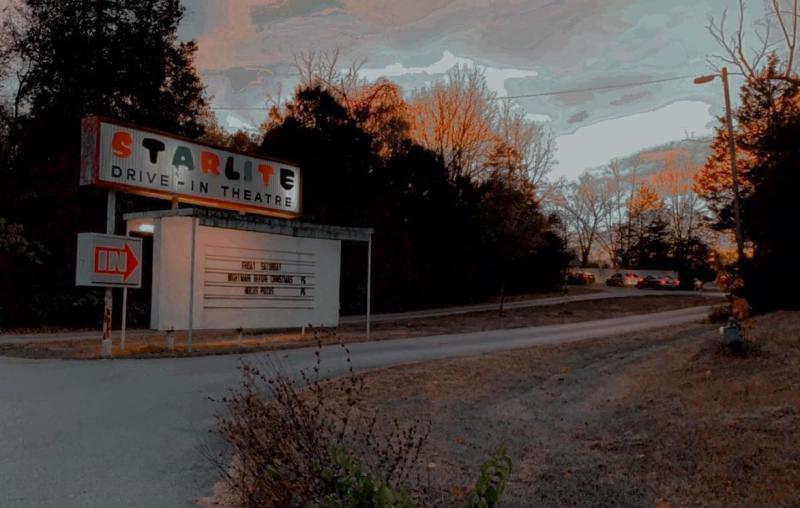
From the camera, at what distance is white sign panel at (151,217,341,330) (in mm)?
15477

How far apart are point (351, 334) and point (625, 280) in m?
45.1

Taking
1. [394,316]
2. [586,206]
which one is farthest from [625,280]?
[394,316]

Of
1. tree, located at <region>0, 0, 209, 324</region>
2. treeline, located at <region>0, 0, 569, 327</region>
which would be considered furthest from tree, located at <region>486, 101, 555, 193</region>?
tree, located at <region>0, 0, 209, 324</region>

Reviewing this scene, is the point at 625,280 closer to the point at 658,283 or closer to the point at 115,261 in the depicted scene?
the point at 658,283

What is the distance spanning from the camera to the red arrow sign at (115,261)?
13977mm

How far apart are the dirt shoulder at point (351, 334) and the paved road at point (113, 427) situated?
160cm

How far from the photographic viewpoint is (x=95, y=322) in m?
23.8

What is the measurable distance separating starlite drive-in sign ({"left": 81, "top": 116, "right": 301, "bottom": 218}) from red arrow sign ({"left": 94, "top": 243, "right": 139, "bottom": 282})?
6.53 ft

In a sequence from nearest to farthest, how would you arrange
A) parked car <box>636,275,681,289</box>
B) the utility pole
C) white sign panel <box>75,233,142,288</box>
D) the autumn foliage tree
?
white sign panel <box>75,233,142,288</box> → the autumn foliage tree → the utility pole → parked car <box>636,275,681,289</box>

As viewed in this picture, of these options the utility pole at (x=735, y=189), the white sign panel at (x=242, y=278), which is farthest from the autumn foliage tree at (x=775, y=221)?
the white sign panel at (x=242, y=278)

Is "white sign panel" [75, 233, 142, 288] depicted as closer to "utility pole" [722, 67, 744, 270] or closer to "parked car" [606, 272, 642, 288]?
"utility pole" [722, 67, 744, 270]

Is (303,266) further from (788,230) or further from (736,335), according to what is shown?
(788,230)

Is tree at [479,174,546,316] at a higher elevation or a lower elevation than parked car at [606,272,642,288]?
higher

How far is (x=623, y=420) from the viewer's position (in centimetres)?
754
